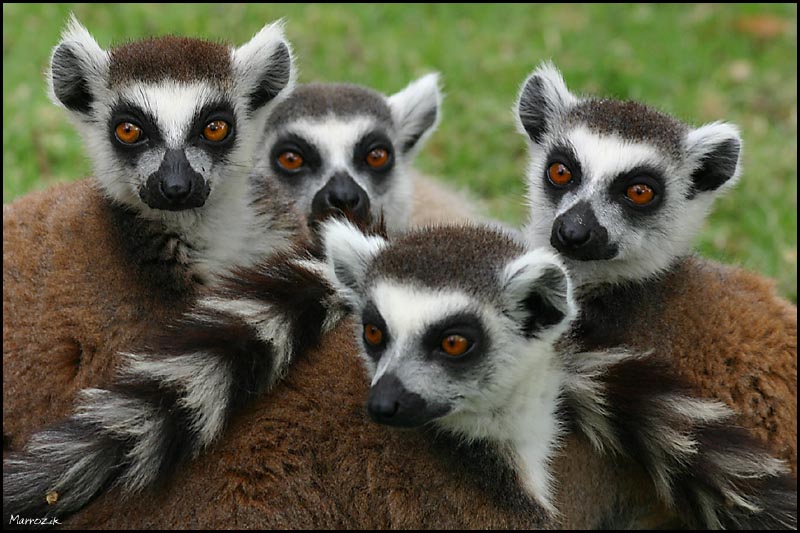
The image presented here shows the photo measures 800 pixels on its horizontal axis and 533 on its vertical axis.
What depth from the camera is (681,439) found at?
4387 mm

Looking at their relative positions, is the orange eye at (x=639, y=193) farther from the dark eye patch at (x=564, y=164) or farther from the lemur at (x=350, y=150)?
the lemur at (x=350, y=150)

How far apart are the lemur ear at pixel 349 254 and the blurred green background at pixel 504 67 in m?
3.41

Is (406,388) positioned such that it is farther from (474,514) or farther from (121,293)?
(121,293)

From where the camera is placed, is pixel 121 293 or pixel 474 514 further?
pixel 121 293

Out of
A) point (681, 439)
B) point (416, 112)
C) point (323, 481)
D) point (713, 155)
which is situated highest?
point (416, 112)

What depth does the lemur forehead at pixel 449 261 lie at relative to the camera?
4.11 metres

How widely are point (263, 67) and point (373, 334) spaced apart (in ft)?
7.01

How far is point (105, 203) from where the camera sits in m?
5.26

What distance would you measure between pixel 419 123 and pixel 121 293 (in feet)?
9.46

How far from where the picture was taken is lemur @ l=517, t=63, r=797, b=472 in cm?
500

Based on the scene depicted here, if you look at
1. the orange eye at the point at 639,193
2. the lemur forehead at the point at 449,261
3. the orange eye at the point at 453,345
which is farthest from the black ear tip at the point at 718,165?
the orange eye at the point at 453,345

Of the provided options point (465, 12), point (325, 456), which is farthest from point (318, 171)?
point (465, 12)

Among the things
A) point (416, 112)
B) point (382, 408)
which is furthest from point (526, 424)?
point (416, 112)

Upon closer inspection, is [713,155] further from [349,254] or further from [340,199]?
[349,254]
